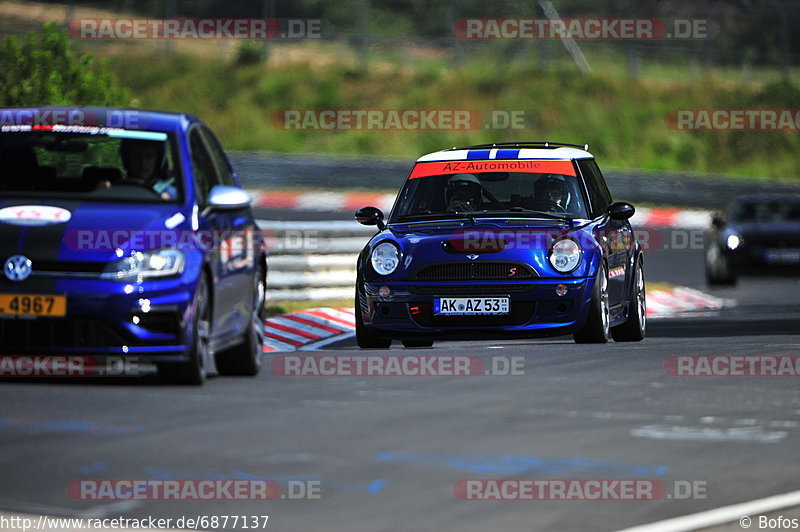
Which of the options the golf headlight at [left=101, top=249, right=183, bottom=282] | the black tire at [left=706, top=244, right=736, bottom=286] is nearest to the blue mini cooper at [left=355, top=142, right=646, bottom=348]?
the golf headlight at [left=101, top=249, right=183, bottom=282]

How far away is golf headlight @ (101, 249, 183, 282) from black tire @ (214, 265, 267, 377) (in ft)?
5.44

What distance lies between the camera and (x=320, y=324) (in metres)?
17.5

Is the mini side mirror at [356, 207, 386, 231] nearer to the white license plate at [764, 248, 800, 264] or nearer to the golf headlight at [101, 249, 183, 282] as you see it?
the golf headlight at [101, 249, 183, 282]

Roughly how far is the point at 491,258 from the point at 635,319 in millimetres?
2369

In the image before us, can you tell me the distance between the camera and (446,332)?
1247 centimetres

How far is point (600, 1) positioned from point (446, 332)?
38.5 metres

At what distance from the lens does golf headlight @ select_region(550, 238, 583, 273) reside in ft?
40.8

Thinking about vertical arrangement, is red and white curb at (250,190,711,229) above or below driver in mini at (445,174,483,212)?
below

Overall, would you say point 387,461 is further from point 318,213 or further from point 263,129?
point 318,213

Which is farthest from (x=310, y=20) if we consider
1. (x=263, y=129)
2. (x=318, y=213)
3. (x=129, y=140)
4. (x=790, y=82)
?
(x=129, y=140)

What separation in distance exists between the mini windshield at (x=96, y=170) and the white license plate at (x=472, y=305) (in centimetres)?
293

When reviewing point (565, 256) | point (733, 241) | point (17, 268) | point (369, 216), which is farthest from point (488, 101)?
point (17, 268)

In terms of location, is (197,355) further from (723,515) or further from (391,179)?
(723,515)

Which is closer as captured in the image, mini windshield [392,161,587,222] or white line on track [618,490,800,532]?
mini windshield [392,161,587,222]
